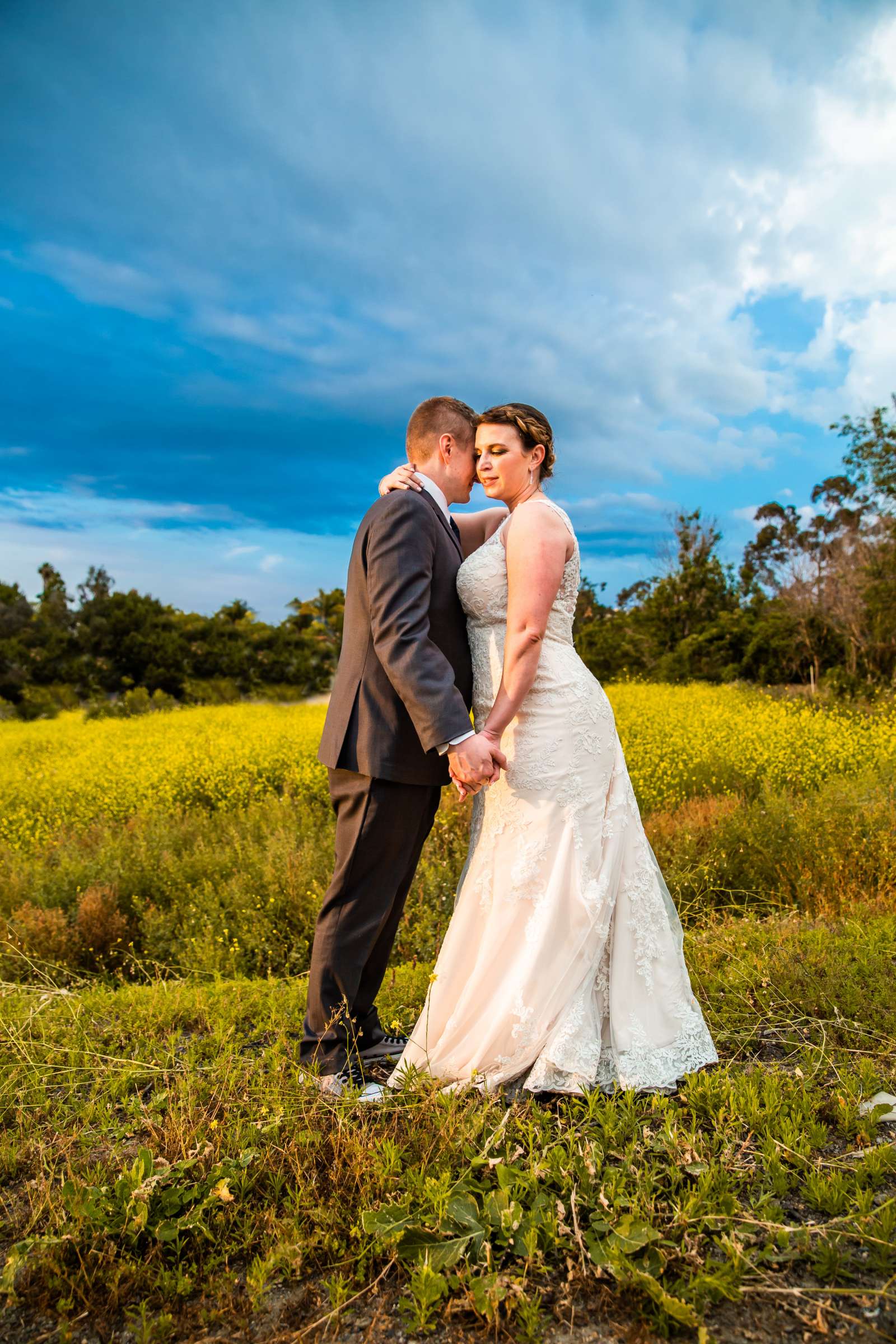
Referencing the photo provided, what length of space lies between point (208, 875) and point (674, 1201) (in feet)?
16.3

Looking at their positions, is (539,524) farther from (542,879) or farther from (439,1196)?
(439,1196)

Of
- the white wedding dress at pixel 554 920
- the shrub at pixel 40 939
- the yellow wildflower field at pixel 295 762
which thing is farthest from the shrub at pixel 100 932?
the white wedding dress at pixel 554 920

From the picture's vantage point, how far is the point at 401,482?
300cm

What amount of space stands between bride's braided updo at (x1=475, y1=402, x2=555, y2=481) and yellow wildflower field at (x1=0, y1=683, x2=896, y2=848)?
487 centimetres

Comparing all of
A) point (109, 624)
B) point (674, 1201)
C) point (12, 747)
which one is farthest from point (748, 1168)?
point (109, 624)

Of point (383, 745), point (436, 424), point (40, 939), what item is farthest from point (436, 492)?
point (40, 939)

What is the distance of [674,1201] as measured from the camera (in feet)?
7.00

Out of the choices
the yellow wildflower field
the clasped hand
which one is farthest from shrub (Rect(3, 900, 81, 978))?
the clasped hand

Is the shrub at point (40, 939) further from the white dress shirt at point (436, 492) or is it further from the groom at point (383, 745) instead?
the white dress shirt at point (436, 492)

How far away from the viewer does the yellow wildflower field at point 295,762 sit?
8266 mm

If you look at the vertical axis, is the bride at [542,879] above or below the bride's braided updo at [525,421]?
below

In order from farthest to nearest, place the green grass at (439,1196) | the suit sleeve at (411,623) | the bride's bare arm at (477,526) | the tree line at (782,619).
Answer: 1. the tree line at (782,619)
2. the bride's bare arm at (477,526)
3. the suit sleeve at (411,623)
4. the green grass at (439,1196)

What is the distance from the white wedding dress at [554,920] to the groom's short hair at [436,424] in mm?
465

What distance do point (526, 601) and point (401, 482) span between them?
674 millimetres
